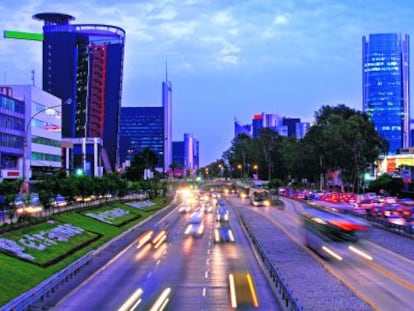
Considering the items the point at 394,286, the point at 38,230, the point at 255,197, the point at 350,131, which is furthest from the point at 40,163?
the point at 394,286

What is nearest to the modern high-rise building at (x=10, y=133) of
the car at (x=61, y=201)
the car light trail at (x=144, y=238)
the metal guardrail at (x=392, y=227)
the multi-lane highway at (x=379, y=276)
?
the car at (x=61, y=201)

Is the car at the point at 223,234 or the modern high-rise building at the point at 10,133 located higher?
the modern high-rise building at the point at 10,133

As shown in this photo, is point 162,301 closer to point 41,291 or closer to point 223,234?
point 41,291

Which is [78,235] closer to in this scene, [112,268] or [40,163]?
[112,268]

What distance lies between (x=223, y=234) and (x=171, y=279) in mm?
28822

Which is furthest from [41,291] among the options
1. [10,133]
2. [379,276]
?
[10,133]

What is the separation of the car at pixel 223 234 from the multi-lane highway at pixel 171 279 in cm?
221

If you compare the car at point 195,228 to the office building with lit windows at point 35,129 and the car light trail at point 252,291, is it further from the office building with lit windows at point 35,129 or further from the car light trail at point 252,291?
the office building with lit windows at point 35,129

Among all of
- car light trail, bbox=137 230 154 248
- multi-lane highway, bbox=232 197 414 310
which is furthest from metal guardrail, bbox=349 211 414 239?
car light trail, bbox=137 230 154 248

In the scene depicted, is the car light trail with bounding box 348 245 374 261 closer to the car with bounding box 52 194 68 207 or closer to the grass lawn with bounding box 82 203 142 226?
the grass lawn with bounding box 82 203 142 226

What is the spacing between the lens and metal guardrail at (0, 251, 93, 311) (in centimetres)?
2351

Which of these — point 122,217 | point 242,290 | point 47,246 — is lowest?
point 242,290

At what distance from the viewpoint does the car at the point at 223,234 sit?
56.7 m

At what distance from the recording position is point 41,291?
2705cm
